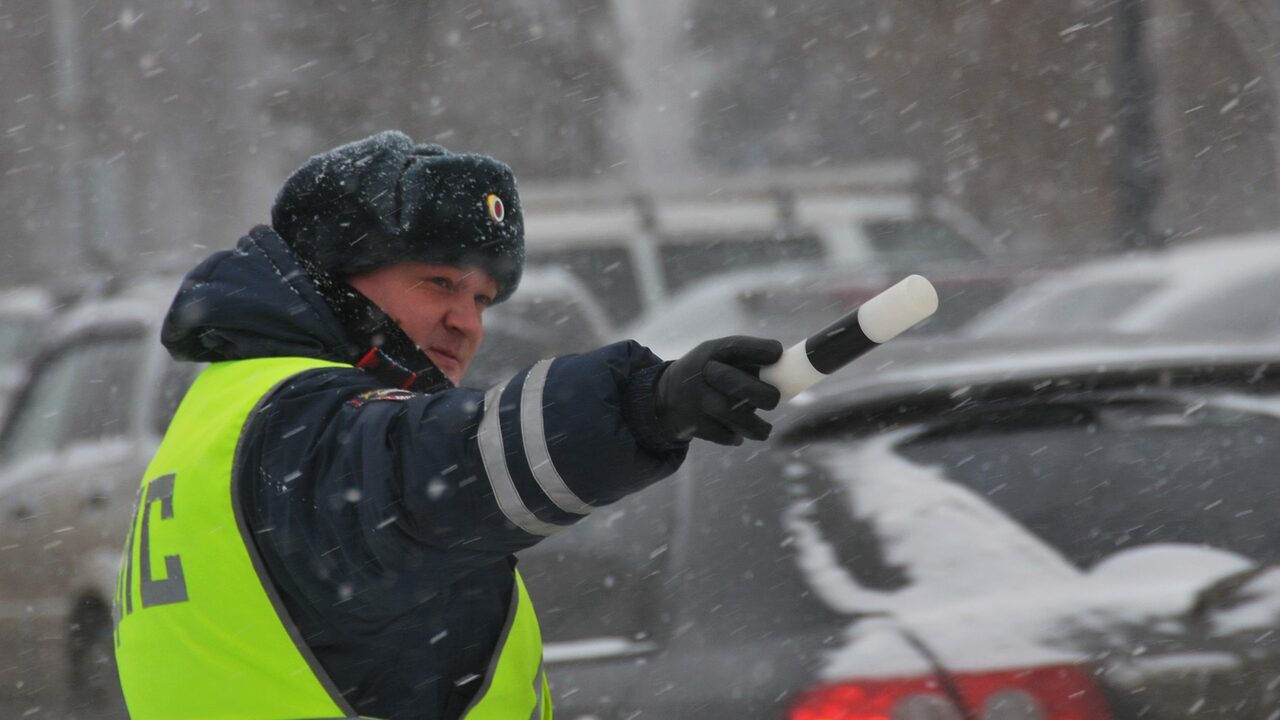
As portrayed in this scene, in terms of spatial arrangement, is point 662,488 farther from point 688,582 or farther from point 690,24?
point 690,24

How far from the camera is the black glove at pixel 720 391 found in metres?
1.44

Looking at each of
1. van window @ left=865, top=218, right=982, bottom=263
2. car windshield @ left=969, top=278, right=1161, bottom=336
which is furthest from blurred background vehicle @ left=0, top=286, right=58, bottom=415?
car windshield @ left=969, top=278, right=1161, bottom=336

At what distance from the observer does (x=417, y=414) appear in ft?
5.01

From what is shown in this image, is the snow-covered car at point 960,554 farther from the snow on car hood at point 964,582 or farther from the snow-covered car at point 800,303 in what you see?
the snow-covered car at point 800,303

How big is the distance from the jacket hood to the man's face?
0.35ft

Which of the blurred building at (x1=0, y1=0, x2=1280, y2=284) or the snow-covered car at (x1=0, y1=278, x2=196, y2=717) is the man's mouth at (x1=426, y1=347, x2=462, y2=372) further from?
the blurred building at (x1=0, y1=0, x2=1280, y2=284)

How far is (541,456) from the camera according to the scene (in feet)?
4.86

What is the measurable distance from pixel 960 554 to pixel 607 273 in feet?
28.0

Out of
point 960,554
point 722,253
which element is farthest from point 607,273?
point 960,554

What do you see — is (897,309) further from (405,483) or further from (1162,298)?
(1162,298)

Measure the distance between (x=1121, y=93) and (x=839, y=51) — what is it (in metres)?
12.3

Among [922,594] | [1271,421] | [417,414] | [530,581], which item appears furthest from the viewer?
[530,581]

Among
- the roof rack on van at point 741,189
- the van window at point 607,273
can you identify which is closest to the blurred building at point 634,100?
the roof rack on van at point 741,189

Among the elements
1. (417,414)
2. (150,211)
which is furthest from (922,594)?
(150,211)
